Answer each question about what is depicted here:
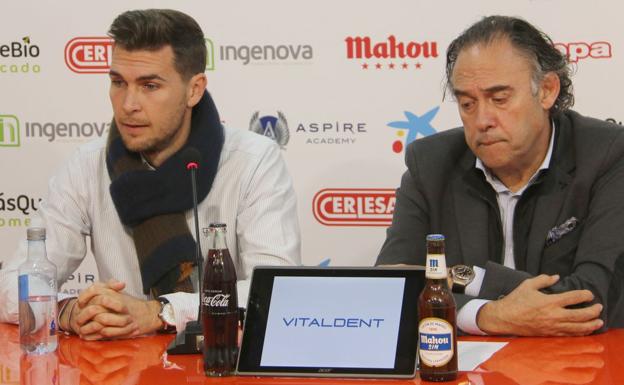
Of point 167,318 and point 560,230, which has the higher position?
point 560,230

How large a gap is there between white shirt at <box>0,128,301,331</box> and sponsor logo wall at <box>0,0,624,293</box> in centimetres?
77

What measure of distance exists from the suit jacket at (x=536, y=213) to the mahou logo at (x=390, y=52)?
32.1 inches

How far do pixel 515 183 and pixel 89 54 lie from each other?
78.4 inches

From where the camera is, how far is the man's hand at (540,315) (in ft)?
7.64

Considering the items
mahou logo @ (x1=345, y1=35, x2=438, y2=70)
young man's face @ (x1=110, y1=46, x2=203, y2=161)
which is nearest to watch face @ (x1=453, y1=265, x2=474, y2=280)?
young man's face @ (x1=110, y1=46, x2=203, y2=161)

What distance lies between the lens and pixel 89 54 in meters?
4.09

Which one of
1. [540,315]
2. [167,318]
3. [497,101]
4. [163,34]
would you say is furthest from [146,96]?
[540,315]

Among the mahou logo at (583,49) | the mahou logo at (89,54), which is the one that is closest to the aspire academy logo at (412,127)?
the mahou logo at (583,49)

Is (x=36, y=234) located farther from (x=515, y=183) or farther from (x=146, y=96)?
(x=515, y=183)

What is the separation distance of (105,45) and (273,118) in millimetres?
779

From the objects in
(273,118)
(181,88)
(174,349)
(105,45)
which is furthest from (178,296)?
(105,45)

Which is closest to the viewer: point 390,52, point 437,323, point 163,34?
point 437,323

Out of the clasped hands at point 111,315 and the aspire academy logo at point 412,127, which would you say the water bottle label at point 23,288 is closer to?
the clasped hands at point 111,315

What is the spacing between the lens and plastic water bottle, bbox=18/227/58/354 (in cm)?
232
